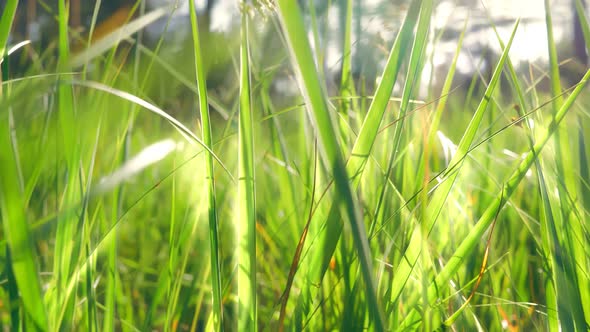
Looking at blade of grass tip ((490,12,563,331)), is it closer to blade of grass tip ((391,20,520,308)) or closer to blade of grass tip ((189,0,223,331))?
blade of grass tip ((391,20,520,308))

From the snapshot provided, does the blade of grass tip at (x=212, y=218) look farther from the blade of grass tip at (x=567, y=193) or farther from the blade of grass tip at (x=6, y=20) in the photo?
the blade of grass tip at (x=567, y=193)

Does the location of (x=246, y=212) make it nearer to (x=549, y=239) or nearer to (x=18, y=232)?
(x=18, y=232)

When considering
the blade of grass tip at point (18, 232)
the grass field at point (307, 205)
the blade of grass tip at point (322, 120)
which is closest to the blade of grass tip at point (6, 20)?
the grass field at point (307, 205)

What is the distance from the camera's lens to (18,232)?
0.86 feet

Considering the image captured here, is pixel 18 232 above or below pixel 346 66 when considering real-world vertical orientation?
below

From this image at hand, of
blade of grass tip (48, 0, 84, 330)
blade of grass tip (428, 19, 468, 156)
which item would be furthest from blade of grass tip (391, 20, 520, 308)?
blade of grass tip (48, 0, 84, 330)

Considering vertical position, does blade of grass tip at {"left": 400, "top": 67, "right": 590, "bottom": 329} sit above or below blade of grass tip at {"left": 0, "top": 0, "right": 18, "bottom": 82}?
below

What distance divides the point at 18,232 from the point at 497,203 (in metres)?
0.32

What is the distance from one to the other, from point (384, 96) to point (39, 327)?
0.25 metres

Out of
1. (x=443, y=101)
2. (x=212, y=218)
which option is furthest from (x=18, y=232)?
(x=443, y=101)

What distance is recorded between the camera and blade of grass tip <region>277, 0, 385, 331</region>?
240 mm

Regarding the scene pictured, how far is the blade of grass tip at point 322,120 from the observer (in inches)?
9.4

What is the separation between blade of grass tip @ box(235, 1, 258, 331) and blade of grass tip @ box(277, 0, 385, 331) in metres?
0.09

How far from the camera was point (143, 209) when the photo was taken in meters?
1.15
